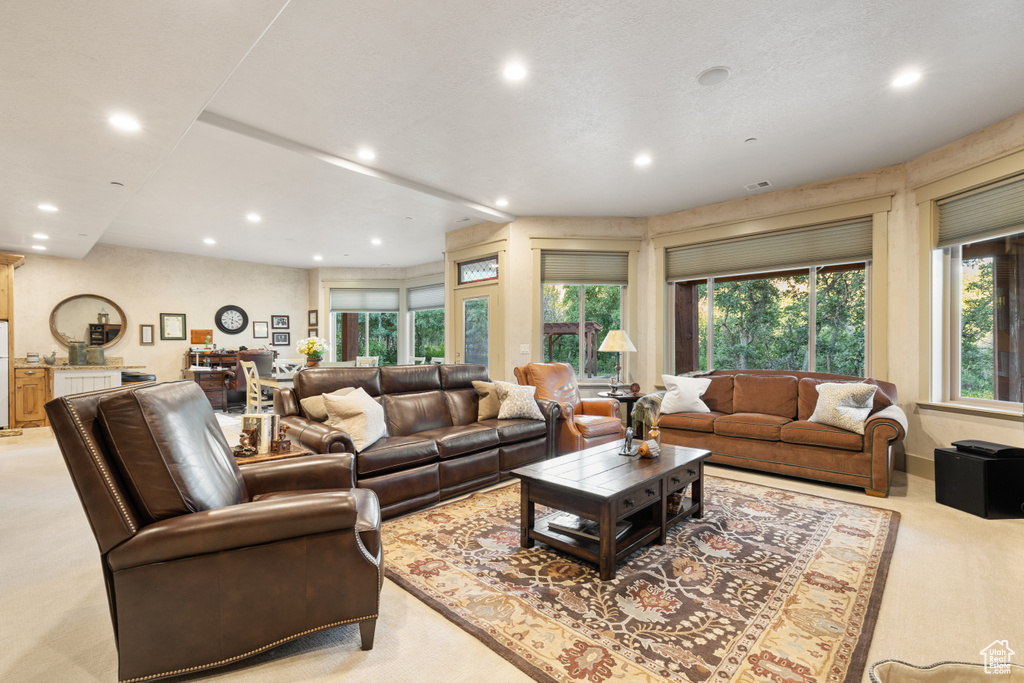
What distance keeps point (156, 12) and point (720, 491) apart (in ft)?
14.3

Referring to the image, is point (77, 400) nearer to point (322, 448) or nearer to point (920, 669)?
point (322, 448)

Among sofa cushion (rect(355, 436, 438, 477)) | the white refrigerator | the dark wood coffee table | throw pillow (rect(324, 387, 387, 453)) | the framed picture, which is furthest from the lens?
the framed picture

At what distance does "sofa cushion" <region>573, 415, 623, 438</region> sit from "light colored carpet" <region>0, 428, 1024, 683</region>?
2149 mm

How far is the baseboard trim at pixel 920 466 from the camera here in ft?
13.1

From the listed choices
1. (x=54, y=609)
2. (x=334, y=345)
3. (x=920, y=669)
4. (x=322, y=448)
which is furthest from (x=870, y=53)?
(x=334, y=345)

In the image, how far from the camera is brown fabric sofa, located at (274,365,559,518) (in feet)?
9.94

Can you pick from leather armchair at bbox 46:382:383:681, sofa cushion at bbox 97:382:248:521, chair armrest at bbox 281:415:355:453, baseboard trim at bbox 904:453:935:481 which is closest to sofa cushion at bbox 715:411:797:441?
baseboard trim at bbox 904:453:935:481

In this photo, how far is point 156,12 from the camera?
6.06ft

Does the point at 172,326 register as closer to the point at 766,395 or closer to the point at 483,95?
the point at 483,95

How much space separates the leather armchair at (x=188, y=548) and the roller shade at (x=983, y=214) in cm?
487

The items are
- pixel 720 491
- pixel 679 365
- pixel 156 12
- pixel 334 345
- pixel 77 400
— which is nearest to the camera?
pixel 77 400

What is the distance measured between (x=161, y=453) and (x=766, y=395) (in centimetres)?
483

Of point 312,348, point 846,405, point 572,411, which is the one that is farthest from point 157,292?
point 846,405

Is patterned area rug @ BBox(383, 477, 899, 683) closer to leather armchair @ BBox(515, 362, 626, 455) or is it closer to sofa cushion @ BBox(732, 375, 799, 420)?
leather armchair @ BBox(515, 362, 626, 455)
